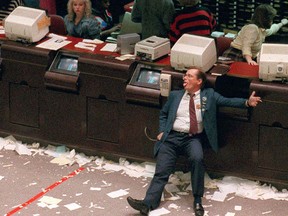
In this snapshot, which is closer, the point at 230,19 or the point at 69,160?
the point at 69,160

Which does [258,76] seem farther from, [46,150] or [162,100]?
[46,150]

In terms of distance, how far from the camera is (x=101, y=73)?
26.3 ft

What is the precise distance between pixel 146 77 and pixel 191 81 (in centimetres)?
67

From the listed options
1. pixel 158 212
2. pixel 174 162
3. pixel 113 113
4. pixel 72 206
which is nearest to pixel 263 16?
pixel 113 113

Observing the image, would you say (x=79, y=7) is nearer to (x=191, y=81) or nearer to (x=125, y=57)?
(x=125, y=57)

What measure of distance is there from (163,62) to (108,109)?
2.45ft

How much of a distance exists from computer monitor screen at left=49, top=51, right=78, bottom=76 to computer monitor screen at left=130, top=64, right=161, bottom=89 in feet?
2.34

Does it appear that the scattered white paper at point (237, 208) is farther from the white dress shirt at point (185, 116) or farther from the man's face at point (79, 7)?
the man's face at point (79, 7)

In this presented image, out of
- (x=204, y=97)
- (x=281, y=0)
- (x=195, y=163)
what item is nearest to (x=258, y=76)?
(x=204, y=97)

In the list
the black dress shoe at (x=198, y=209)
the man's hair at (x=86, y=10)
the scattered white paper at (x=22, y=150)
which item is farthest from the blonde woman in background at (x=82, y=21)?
the black dress shoe at (x=198, y=209)

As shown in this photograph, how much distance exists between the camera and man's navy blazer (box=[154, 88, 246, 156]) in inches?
291

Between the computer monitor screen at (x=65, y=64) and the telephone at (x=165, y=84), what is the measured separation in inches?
41.9

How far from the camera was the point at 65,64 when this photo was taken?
834 cm

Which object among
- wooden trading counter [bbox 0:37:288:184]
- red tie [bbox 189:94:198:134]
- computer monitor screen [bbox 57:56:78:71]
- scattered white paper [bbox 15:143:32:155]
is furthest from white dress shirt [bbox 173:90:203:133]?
scattered white paper [bbox 15:143:32:155]
